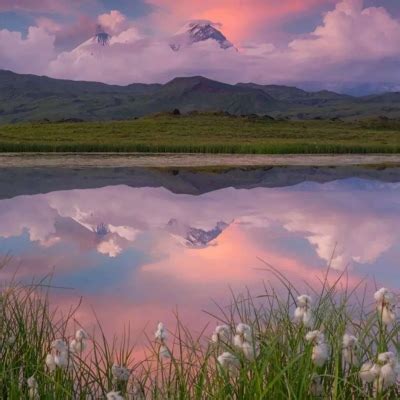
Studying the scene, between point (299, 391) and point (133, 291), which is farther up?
point (299, 391)

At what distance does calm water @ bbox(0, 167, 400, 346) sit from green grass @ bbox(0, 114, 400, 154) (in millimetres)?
16346

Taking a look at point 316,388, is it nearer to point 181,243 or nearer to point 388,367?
point 388,367

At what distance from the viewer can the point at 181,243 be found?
40.2ft

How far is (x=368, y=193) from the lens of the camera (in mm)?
20250

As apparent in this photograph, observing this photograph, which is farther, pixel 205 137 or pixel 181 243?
pixel 205 137

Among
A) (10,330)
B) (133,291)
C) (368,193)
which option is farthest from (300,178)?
(10,330)

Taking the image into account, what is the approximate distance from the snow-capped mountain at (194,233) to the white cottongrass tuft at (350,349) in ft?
27.8

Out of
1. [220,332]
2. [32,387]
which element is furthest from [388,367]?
[32,387]

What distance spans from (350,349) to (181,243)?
29.1ft

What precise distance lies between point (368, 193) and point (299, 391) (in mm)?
17486

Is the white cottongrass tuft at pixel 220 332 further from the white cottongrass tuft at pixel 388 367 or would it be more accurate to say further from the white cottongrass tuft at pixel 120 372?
the white cottongrass tuft at pixel 388 367

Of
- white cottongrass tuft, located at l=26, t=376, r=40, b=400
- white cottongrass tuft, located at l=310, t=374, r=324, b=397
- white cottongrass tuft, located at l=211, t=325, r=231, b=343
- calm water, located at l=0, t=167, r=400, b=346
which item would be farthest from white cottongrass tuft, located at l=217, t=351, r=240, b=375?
calm water, located at l=0, t=167, r=400, b=346

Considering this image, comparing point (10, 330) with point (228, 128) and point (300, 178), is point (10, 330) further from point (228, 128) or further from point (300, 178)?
point (228, 128)

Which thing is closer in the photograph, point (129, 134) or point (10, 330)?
point (10, 330)
